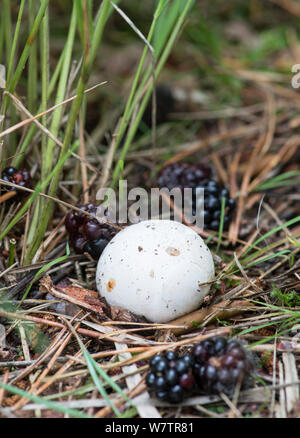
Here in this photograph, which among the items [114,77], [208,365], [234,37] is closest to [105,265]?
[208,365]

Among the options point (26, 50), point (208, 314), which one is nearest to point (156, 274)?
point (208, 314)

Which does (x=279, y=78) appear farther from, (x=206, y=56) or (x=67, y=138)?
(x=67, y=138)

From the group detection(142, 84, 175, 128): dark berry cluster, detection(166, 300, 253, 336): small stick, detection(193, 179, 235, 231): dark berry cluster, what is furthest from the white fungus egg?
detection(142, 84, 175, 128): dark berry cluster

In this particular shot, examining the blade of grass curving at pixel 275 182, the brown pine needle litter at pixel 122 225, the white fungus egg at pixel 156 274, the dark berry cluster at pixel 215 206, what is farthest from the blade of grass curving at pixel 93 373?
the blade of grass curving at pixel 275 182

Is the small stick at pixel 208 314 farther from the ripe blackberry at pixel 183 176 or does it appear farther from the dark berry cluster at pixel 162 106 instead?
the dark berry cluster at pixel 162 106

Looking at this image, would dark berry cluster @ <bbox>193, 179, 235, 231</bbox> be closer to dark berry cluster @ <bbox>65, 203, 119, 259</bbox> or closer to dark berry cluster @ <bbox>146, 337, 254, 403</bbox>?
dark berry cluster @ <bbox>65, 203, 119, 259</bbox>

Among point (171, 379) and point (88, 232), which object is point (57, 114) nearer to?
point (88, 232)
